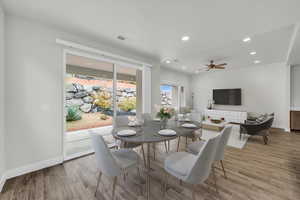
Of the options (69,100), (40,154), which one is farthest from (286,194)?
(69,100)

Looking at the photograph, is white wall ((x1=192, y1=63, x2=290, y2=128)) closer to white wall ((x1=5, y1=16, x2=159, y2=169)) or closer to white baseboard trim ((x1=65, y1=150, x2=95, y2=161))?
white baseboard trim ((x1=65, y1=150, x2=95, y2=161))

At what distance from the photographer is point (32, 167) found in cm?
213

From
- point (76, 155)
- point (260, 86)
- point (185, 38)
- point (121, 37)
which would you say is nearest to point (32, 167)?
point (76, 155)

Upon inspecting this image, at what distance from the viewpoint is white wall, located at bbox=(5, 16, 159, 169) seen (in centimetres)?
200

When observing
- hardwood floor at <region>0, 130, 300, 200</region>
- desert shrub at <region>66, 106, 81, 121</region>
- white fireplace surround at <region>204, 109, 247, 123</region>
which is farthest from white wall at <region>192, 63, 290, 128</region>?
desert shrub at <region>66, 106, 81, 121</region>

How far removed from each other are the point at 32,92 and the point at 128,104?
234 cm

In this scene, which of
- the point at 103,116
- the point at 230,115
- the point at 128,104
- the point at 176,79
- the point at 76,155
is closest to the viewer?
the point at 76,155

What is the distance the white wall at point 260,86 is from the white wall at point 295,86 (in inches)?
10.2

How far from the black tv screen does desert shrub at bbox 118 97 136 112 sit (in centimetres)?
477

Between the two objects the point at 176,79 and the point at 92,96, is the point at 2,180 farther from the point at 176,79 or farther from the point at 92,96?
the point at 176,79

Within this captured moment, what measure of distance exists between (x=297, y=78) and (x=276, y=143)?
329 centimetres

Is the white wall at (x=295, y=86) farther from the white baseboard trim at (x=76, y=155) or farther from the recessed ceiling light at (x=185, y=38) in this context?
the white baseboard trim at (x=76, y=155)

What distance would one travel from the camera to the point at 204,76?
7.12 meters

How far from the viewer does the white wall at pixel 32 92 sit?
200 cm
